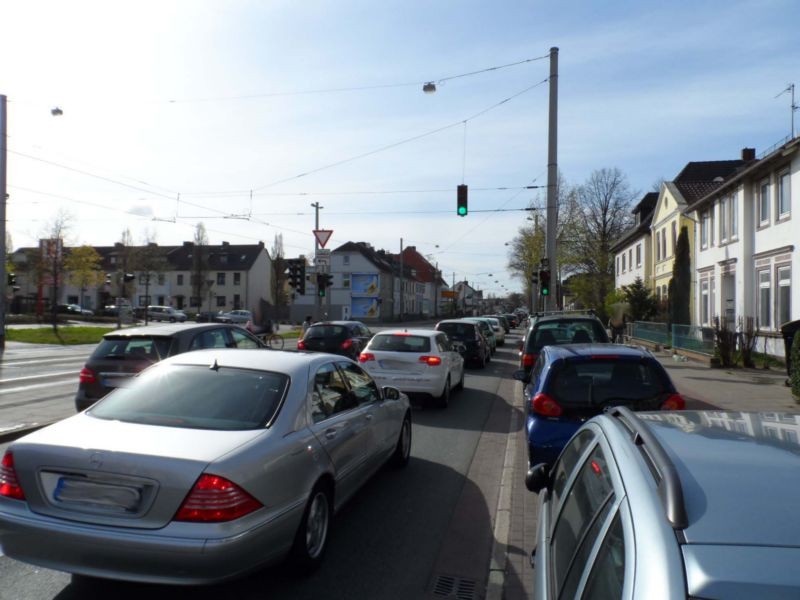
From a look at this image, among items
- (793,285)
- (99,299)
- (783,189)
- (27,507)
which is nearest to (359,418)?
(27,507)

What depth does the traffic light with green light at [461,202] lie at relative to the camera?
2167cm

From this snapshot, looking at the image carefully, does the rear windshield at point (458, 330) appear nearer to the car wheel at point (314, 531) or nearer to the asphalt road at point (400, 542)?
the asphalt road at point (400, 542)

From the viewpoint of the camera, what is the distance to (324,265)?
29516 millimetres

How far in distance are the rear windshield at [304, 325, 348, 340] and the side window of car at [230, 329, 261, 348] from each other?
6837mm

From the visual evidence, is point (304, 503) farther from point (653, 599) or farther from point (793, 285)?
point (793, 285)

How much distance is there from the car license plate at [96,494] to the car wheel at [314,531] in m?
1.11

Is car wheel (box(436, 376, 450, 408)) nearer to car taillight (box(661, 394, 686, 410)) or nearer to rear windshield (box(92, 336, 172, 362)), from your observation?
rear windshield (box(92, 336, 172, 362))

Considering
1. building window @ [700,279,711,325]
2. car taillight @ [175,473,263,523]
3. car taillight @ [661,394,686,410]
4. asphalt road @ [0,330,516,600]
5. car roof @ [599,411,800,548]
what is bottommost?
asphalt road @ [0,330,516,600]

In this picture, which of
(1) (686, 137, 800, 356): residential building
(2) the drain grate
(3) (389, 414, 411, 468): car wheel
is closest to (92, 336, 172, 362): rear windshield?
(3) (389, 414, 411, 468): car wheel

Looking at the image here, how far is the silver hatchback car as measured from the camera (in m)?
1.48

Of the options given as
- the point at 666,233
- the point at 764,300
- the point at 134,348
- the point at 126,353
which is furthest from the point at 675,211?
the point at 126,353

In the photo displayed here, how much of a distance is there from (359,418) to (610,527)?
4.08 meters

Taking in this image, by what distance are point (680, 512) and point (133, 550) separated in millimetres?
3015

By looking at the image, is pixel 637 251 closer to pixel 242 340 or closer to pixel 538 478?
pixel 242 340
